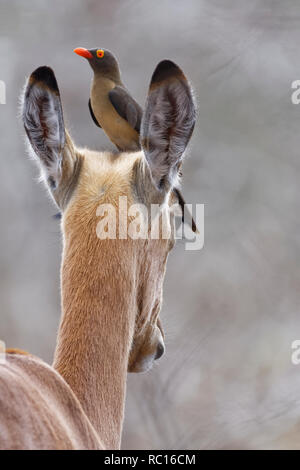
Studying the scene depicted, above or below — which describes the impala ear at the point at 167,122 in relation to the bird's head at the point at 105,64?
below

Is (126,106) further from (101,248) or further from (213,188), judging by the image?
(213,188)

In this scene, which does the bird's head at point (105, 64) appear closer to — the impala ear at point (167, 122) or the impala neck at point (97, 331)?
the impala ear at point (167, 122)

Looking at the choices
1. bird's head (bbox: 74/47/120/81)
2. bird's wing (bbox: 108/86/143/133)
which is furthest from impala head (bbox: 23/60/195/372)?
bird's head (bbox: 74/47/120/81)

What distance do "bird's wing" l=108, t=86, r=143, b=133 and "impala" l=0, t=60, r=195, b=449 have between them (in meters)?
0.54

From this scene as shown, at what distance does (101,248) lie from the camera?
4.89 ft

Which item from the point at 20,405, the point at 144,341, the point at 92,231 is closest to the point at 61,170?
the point at 92,231

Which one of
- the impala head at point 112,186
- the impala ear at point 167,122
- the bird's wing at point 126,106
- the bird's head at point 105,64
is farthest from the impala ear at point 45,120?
the bird's head at point 105,64

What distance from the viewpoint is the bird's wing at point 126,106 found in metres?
2.20

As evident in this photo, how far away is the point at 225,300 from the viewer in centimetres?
476

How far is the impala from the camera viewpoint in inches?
55.6

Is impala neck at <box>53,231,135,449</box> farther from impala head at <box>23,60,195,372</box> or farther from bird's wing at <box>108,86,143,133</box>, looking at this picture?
bird's wing at <box>108,86,143,133</box>

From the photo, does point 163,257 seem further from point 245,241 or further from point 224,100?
point 224,100

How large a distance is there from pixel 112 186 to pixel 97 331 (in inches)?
13.8
